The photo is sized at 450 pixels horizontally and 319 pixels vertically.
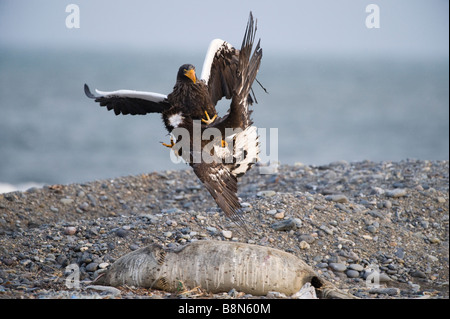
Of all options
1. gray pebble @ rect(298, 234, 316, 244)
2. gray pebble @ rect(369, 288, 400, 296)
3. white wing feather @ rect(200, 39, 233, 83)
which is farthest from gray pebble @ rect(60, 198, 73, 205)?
gray pebble @ rect(369, 288, 400, 296)

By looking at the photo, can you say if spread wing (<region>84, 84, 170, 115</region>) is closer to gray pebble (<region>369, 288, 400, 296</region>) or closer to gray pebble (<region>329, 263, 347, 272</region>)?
gray pebble (<region>329, 263, 347, 272</region>)

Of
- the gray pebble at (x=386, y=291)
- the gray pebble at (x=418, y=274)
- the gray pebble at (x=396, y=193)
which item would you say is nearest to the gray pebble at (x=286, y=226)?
the gray pebble at (x=386, y=291)

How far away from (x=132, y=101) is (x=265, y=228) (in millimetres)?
2847

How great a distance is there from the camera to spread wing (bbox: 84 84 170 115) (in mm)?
8062

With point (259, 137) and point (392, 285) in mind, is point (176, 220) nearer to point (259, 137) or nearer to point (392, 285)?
point (259, 137)

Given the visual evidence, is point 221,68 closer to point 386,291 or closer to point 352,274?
point 352,274

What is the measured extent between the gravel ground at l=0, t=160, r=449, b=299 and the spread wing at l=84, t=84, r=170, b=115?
1.60 m

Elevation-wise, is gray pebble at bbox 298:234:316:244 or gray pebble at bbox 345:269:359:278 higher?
gray pebble at bbox 298:234:316:244

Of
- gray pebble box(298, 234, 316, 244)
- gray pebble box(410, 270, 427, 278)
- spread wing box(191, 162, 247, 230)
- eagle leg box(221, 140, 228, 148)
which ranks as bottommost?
gray pebble box(410, 270, 427, 278)

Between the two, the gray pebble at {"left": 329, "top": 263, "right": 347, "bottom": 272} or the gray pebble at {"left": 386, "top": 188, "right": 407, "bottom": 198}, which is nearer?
the gray pebble at {"left": 329, "top": 263, "right": 347, "bottom": 272}

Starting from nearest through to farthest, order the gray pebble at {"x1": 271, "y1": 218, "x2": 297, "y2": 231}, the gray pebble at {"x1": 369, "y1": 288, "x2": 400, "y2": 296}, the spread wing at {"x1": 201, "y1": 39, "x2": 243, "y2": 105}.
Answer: the gray pebble at {"x1": 369, "y1": 288, "x2": 400, "y2": 296}
the gray pebble at {"x1": 271, "y1": 218, "x2": 297, "y2": 231}
the spread wing at {"x1": 201, "y1": 39, "x2": 243, "y2": 105}

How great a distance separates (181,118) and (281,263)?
2602mm

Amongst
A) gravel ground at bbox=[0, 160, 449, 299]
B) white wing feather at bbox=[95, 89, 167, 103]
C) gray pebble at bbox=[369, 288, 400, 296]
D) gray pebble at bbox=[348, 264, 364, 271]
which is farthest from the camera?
white wing feather at bbox=[95, 89, 167, 103]

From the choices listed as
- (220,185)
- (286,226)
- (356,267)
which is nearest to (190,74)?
(220,185)
